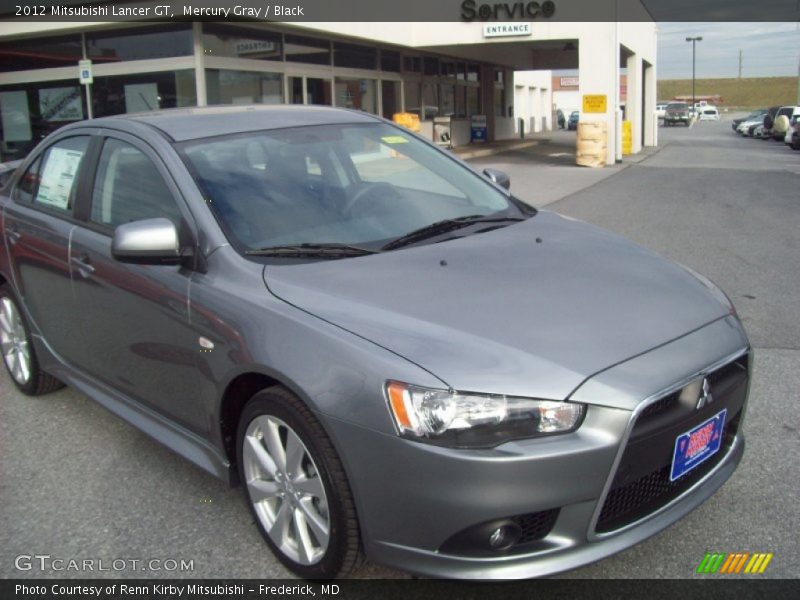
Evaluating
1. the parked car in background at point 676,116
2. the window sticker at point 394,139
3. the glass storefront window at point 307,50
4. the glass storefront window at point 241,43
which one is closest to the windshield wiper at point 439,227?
the window sticker at point 394,139

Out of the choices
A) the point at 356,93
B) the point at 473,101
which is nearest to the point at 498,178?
the point at 356,93

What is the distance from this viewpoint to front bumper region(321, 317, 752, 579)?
2303mm

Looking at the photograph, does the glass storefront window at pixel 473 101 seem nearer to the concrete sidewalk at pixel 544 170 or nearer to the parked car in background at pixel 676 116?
the concrete sidewalk at pixel 544 170

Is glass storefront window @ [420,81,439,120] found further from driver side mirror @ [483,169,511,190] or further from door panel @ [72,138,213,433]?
door panel @ [72,138,213,433]

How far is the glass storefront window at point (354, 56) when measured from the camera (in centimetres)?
2203

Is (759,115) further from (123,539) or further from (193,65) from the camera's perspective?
(123,539)

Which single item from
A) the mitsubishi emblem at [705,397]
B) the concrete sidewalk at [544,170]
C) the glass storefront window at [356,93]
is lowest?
the mitsubishi emblem at [705,397]

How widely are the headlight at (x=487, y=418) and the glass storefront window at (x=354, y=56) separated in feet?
67.9

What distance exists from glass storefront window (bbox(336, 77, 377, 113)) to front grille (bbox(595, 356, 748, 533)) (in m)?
20.3

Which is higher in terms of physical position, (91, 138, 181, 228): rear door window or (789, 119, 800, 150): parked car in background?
(789, 119, 800, 150): parked car in background

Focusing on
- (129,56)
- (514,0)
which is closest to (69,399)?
(129,56)

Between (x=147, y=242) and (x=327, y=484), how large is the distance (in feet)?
Answer: 3.86

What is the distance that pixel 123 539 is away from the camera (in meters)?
3.19

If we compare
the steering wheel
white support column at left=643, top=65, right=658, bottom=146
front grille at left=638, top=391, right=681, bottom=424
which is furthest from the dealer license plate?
white support column at left=643, top=65, right=658, bottom=146
